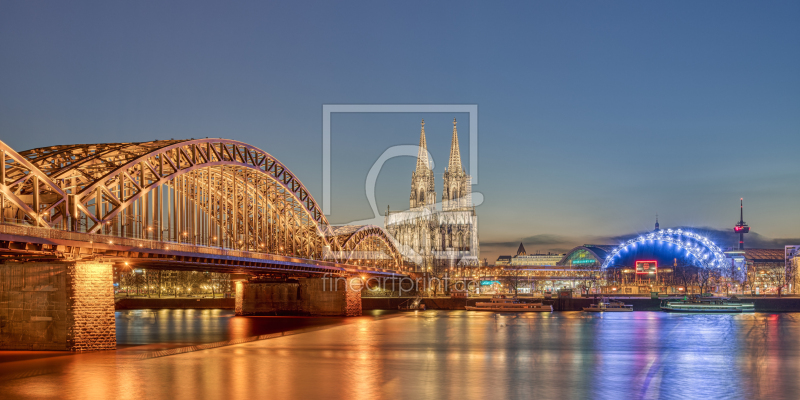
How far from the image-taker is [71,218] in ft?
155

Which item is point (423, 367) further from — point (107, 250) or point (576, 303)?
point (576, 303)

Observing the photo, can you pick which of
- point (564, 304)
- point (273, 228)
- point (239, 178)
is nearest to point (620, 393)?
point (239, 178)

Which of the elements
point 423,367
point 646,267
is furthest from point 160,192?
point 646,267

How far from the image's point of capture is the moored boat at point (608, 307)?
119m

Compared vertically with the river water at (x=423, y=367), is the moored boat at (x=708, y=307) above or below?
below

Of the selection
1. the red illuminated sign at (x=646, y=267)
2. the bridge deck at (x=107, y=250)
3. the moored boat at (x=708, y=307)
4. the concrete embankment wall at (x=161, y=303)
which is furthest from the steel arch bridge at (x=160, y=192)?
the red illuminated sign at (x=646, y=267)

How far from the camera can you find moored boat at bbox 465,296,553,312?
12144 centimetres

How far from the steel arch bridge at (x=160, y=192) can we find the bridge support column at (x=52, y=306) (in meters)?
3.05

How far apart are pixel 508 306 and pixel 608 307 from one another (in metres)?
15.9

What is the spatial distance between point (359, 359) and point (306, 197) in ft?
192

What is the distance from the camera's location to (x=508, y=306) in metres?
126

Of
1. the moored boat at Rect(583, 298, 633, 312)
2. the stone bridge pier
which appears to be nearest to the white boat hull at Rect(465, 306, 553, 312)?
the moored boat at Rect(583, 298, 633, 312)

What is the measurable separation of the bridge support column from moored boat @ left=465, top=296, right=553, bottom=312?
85.0 metres

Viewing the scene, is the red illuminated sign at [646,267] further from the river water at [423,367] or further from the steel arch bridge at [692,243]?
the river water at [423,367]
